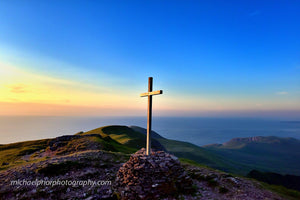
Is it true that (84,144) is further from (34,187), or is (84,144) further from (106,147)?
(34,187)

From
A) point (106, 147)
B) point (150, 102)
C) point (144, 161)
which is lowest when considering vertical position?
point (106, 147)

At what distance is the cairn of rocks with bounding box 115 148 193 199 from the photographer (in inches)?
387

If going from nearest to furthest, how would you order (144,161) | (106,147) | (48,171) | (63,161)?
(144,161), (48,171), (63,161), (106,147)

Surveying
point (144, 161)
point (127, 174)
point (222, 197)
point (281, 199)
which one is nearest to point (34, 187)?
point (127, 174)

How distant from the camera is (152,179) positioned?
33.4 ft

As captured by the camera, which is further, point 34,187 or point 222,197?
point 34,187

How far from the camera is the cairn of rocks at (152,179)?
9.83 meters

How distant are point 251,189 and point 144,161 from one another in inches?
313

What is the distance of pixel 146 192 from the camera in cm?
973

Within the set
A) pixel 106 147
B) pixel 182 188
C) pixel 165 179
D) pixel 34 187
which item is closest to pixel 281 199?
pixel 182 188

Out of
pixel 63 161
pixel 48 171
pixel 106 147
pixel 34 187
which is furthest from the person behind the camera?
pixel 106 147

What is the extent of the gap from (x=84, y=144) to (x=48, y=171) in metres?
14.5

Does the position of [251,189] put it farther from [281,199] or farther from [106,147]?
[106,147]

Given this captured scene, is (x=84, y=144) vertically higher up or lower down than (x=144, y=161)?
lower down
